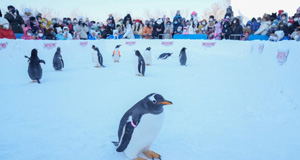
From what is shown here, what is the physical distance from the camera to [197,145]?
73.6 inches

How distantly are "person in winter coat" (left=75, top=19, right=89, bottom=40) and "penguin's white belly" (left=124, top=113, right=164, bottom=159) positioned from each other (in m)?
11.4

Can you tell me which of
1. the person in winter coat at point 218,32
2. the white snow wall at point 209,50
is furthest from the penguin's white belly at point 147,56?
the person in winter coat at point 218,32

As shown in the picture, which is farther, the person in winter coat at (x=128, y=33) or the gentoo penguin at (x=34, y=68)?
the person in winter coat at (x=128, y=33)

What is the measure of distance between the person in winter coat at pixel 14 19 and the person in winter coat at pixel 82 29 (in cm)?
307

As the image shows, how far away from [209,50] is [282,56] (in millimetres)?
5973

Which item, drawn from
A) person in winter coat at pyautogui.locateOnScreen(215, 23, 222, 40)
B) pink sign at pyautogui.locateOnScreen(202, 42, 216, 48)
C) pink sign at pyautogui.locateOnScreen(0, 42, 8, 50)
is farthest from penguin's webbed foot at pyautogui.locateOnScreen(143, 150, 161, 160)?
person in winter coat at pyautogui.locateOnScreen(215, 23, 222, 40)

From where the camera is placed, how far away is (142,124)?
1.44 m

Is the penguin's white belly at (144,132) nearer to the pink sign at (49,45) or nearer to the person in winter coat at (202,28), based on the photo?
the pink sign at (49,45)

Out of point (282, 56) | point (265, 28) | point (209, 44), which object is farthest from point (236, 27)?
point (282, 56)

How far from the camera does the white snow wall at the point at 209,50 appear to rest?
3.01 m

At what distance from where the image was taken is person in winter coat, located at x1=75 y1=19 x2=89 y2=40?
38.0ft

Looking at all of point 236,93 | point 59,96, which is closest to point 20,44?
point 59,96

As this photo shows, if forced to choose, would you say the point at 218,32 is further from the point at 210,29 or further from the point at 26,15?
the point at 26,15

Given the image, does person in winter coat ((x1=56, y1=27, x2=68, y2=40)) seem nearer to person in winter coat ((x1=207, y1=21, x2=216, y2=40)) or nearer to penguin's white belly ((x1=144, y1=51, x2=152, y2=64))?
penguin's white belly ((x1=144, y1=51, x2=152, y2=64))
